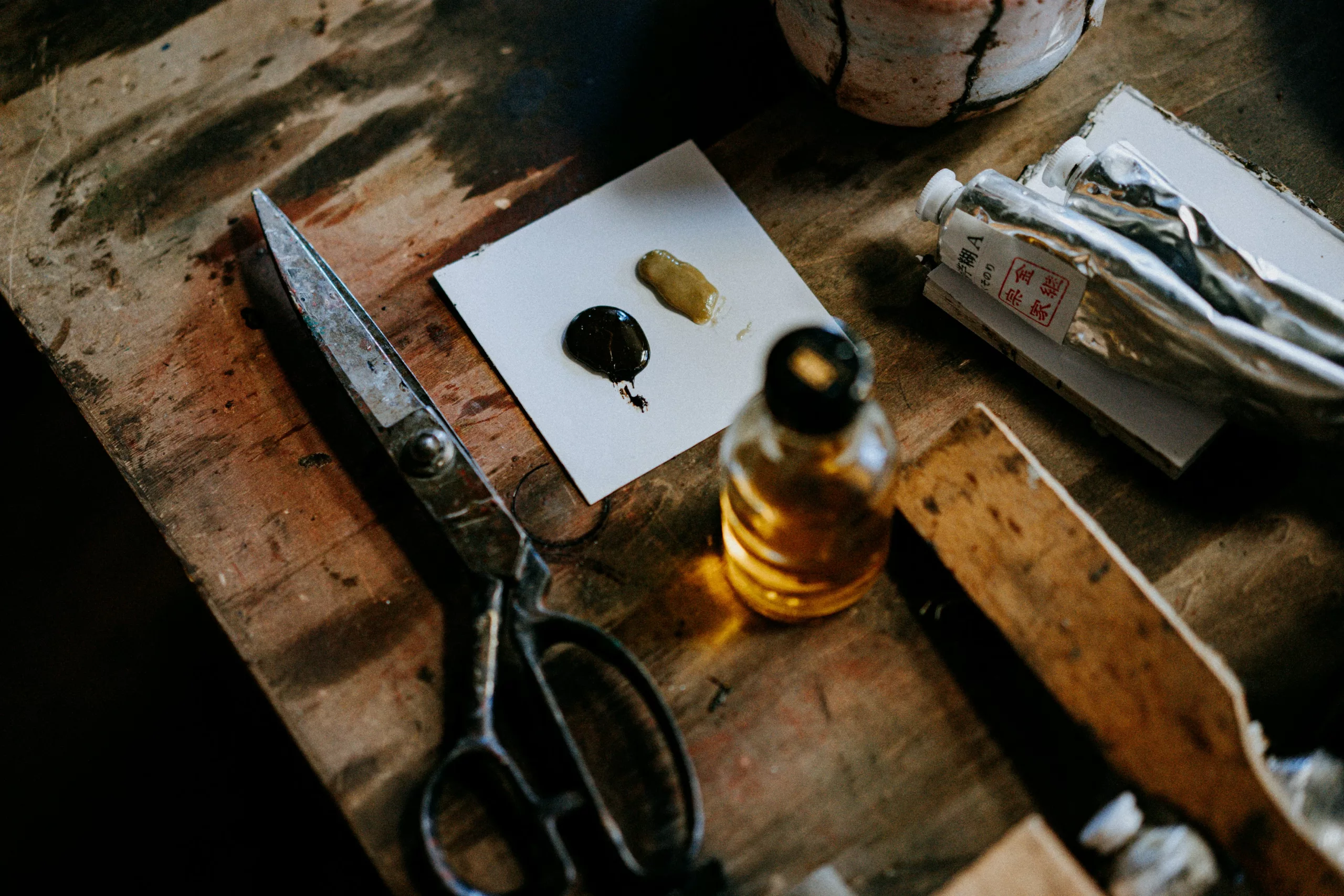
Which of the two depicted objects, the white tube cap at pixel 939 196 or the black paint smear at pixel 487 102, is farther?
the black paint smear at pixel 487 102

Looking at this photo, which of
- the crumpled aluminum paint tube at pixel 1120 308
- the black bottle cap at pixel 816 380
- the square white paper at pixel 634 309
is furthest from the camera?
the square white paper at pixel 634 309

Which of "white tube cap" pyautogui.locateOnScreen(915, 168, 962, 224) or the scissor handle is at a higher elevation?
"white tube cap" pyautogui.locateOnScreen(915, 168, 962, 224)

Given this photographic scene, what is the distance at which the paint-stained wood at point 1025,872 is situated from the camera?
44cm

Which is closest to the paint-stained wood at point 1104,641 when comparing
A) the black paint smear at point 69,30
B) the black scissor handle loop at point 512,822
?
the black scissor handle loop at point 512,822

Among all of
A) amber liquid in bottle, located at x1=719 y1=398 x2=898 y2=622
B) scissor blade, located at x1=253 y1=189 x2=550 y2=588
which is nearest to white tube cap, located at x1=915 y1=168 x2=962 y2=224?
amber liquid in bottle, located at x1=719 y1=398 x2=898 y2=622

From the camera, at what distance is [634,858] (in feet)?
1.58

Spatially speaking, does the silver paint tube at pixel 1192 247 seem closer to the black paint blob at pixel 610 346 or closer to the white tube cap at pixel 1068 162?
the white tube cap at pixel 1068 162

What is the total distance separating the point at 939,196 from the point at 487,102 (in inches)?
15.6

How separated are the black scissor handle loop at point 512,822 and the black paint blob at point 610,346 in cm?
28

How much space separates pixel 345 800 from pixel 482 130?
54 cm

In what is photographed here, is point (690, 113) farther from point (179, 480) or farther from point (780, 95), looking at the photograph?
point (179, 480)

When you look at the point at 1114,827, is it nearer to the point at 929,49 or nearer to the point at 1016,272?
the point at 1016,272

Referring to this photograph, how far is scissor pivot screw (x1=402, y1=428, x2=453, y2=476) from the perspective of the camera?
1.77ft

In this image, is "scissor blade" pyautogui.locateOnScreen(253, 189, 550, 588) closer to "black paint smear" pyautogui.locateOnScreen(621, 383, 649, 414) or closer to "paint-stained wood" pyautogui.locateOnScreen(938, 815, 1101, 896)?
→ "black paint smear" pyautogui.locateOnScreen(621, 383, 649, 414)
